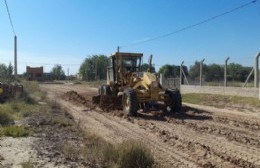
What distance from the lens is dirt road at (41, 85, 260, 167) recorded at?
955 centimetres

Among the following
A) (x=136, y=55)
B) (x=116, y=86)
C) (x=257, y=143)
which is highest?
(x=136, y=55)

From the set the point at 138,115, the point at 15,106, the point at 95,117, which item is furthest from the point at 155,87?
the point at 15,106

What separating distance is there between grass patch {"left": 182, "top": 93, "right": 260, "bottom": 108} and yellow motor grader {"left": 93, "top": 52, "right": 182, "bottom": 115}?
540cm

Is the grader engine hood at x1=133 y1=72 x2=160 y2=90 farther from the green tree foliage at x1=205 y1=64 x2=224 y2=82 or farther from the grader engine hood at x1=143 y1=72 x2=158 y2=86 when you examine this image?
the green tree foliage at x1=205 y1=64 x2=224 y2=82

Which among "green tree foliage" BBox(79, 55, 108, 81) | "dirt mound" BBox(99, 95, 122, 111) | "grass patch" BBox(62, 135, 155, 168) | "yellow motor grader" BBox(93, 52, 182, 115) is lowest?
"grass patch" BBox(62, 135, 155, 168)

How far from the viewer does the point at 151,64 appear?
20.9m

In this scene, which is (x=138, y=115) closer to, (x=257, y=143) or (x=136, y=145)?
(x=257, y=143)

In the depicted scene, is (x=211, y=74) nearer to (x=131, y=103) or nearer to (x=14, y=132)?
(x=131, y=103)

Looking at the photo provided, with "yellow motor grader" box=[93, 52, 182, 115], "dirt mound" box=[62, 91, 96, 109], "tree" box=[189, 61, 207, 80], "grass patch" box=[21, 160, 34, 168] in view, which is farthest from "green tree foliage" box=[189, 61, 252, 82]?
"grass patch" box=[21, 160, 34, 168]

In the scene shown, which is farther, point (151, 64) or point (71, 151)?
point (151, 64)

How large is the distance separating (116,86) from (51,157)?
1323cm

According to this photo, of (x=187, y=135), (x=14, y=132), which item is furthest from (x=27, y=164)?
(x=187, y=135)

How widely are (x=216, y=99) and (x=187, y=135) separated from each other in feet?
48.6

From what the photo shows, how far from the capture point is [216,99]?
89.2 ft
